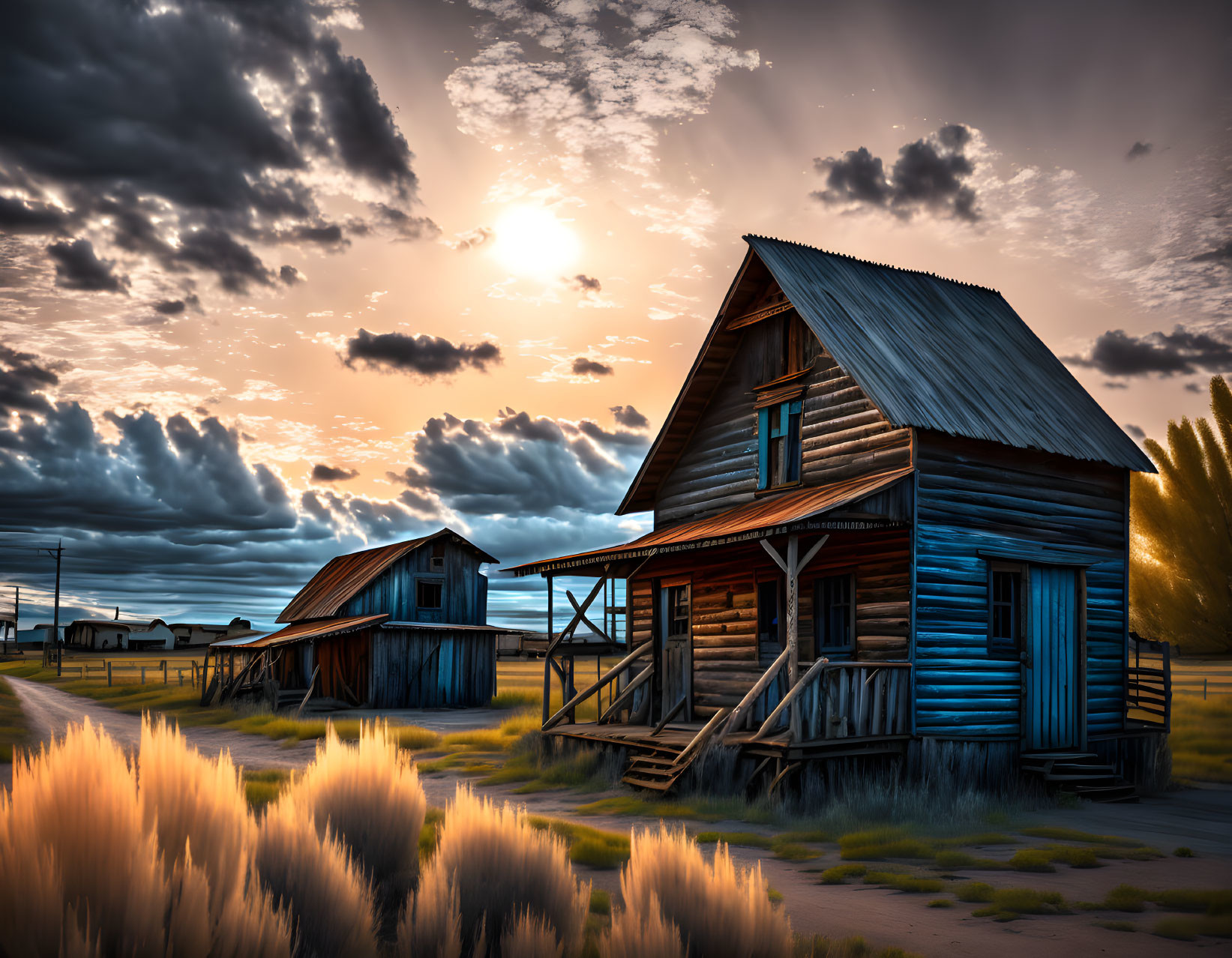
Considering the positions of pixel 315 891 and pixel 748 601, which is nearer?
pixel 315 891

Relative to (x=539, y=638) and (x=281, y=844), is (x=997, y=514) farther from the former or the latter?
(x=539, y=638)

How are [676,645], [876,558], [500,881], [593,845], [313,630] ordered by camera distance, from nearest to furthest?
[500,881] < [593,845] < [876,558] < [676,645] < [313,630]

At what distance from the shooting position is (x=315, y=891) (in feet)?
19.0

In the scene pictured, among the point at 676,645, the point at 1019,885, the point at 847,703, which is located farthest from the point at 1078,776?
the point at 676,645

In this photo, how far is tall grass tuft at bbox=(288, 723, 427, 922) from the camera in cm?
745

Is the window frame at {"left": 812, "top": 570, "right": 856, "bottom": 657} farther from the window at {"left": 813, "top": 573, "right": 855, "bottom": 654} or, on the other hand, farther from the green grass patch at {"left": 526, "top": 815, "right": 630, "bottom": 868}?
the green grass patch at {"left": 526, "top": 815, "right": 630, "bottom": 868}

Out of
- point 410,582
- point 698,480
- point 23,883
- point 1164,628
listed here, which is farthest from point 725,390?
point 1164,628

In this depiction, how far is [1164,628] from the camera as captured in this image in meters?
47.7

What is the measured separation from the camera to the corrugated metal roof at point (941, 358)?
16000 millimetres

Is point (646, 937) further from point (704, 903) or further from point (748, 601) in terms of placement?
point (748, 601)

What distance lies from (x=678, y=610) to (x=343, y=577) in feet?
83.6

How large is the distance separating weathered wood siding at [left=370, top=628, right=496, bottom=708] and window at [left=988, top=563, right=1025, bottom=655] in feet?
80.7

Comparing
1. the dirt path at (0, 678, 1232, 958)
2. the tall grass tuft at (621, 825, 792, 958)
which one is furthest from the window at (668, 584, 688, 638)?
the tall grass tuft at (621, 825, 792, 958)

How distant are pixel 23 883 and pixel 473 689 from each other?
3428cm
